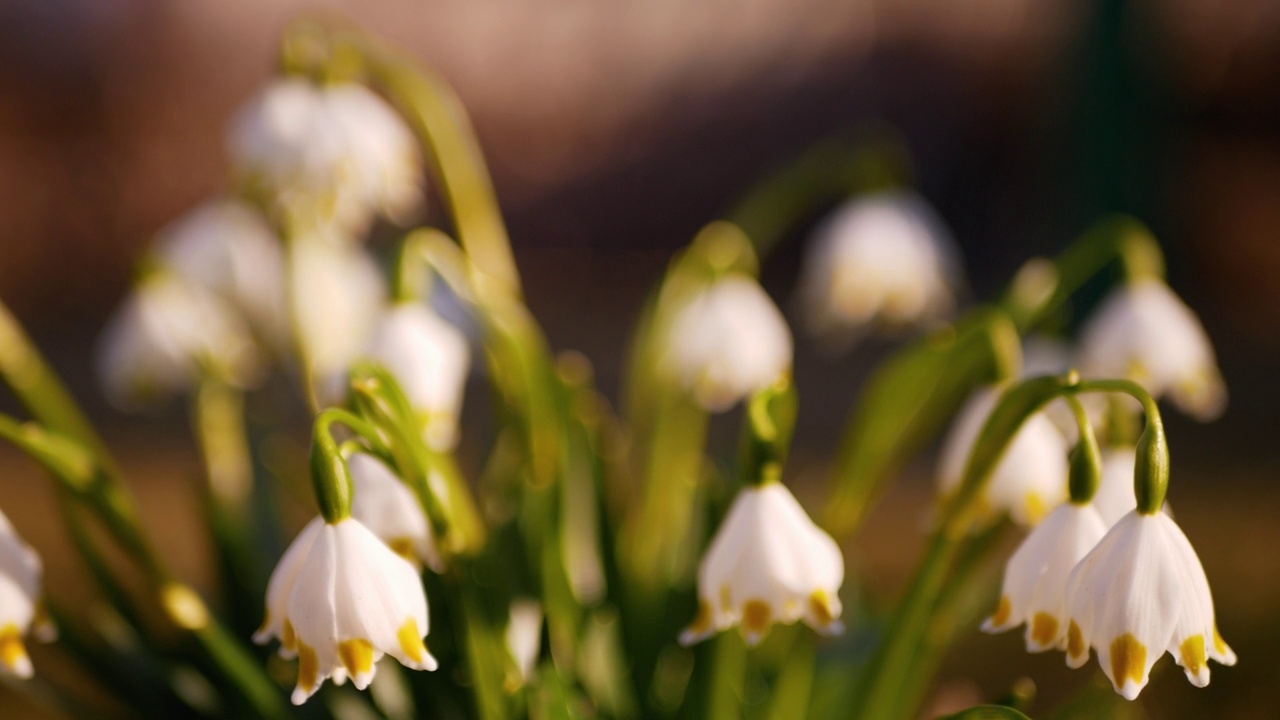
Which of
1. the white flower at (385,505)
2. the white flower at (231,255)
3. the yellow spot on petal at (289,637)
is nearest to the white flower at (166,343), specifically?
the white flower at (231,255)

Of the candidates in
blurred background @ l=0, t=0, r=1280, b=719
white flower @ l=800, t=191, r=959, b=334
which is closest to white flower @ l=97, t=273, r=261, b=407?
white flower @ l=800, t=191, r=959, b=334

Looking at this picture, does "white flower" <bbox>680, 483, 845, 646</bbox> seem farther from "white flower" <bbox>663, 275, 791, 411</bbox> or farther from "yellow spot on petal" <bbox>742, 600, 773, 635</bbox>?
"white flower" <bbox>663, 275, 791, 411</bbox>

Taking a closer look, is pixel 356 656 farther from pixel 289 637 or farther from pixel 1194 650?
pixel 1194 650

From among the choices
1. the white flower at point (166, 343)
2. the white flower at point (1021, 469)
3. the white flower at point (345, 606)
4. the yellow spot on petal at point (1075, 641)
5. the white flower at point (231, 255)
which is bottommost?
the yellow spot on petal at point (1075, 641)

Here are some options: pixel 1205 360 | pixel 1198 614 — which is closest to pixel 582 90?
pixel 1205 360

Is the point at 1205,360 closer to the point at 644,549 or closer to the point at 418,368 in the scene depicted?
the point at 644,549

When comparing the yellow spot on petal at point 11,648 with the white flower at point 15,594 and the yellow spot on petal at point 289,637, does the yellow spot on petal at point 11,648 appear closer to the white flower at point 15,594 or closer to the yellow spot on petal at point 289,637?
the white flower at point 15,594
